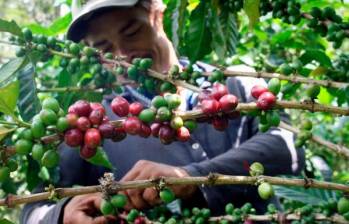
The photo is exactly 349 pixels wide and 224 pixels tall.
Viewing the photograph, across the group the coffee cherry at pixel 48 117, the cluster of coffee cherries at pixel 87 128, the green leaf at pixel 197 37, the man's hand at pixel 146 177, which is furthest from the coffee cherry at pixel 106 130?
the green leaf at pixel 197 37

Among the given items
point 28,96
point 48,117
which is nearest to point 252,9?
point 48,117

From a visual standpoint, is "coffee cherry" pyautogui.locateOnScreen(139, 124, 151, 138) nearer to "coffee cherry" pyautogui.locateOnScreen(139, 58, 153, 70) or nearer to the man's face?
"coffee cherry" pyautogui.locateOnScreen(139, 58, 153, 70)

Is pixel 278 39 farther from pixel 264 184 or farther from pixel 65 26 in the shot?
pixel 264 184

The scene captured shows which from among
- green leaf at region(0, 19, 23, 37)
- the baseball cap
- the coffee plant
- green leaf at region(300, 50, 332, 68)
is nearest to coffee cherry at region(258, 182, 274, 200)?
the coffee plant

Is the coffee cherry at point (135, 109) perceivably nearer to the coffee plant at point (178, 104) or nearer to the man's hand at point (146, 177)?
the coffee plant at point (178, 104)

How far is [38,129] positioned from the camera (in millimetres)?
1123

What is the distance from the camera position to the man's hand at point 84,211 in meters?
1.79

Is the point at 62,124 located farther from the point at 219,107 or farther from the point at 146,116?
the point at 219,107

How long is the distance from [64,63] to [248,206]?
3.17 ft

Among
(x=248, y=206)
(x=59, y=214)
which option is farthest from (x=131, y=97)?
(x=248, y=206)

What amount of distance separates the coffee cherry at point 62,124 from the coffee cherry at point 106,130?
8cm

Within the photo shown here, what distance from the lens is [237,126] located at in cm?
239

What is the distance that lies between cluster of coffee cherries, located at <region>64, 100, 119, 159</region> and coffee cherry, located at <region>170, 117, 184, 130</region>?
0.15 m

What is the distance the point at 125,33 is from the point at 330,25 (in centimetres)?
98
